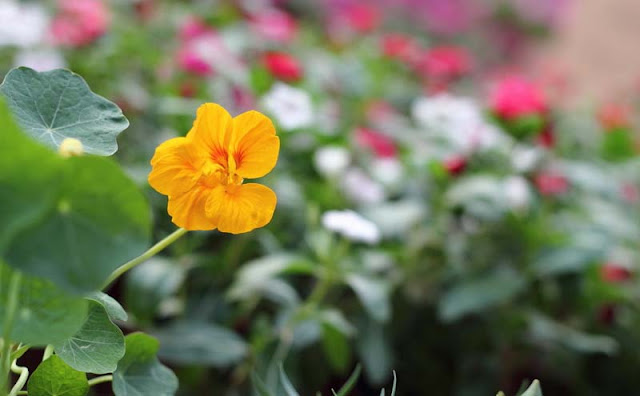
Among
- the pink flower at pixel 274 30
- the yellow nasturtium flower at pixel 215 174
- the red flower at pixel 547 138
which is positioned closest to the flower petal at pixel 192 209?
the yellow nasturtium flower at pixel 215 174

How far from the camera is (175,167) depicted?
39cm

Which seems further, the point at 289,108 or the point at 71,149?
the point at 289,108

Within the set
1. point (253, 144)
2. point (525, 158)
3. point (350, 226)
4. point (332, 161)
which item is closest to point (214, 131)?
point (253, 144)

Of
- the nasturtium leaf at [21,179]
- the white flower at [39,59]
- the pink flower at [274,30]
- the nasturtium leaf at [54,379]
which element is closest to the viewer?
the nasturtium leaf at [21,179]

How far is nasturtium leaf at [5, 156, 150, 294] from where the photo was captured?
304 mm

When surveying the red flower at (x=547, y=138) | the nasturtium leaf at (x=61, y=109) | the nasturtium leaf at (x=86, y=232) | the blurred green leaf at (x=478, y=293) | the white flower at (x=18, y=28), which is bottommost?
the blurred green leaf at (x=478, y=293)

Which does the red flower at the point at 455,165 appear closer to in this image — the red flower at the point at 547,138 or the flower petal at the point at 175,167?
the red flower at the point at 547,138

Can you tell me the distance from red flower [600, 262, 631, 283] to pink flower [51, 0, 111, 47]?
0.93 m

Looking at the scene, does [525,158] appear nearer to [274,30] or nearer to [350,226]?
[350,226]

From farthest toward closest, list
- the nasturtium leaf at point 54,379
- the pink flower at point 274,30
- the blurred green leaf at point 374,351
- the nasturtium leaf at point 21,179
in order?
the pink flower at point 274,30
the blurred green leaf at point 374,351
the nasturtium leaf at point 54,379
the nasturtium leaf at point 21,179

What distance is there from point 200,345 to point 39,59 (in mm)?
589

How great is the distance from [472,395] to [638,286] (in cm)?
37

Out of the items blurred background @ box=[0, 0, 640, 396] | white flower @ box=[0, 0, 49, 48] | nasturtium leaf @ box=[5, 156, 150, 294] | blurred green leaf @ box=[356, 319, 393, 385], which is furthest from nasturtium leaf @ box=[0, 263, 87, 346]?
white flower @ box=[0, 0, 49, 48]

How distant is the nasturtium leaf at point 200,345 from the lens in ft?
2.71
